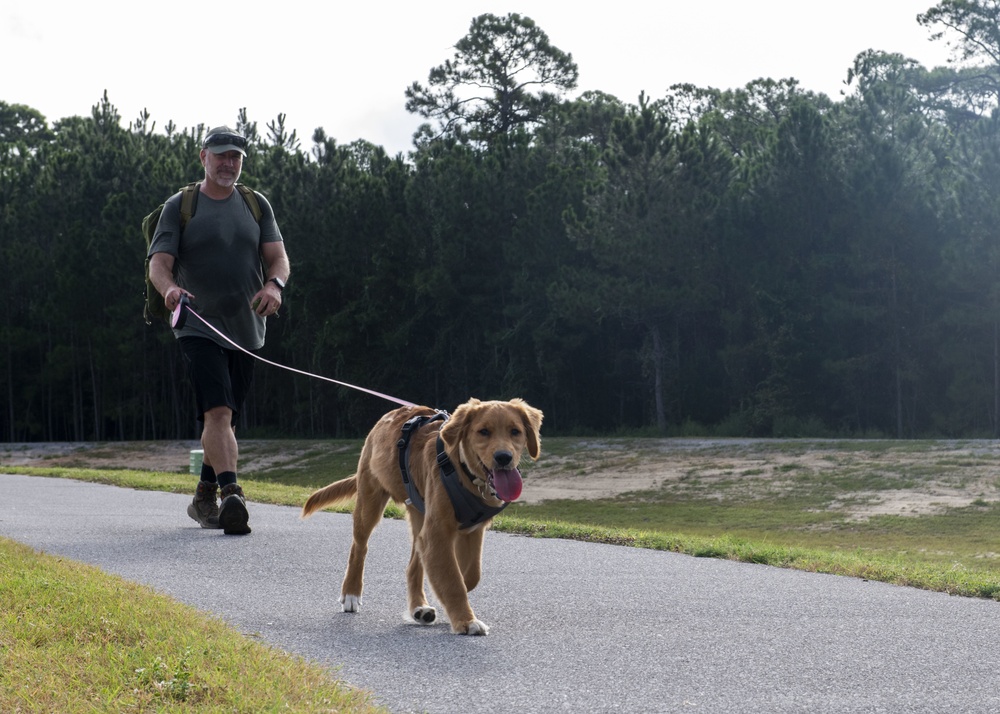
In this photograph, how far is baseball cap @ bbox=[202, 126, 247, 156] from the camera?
8.42 meters

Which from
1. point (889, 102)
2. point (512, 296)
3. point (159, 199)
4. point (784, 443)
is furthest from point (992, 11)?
point (159, 199)

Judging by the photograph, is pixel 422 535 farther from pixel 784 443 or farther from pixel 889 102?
pixel 889 102

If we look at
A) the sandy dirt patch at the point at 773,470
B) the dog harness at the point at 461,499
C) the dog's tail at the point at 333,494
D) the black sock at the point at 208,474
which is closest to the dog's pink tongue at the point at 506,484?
the dog harness at the point at 461,499

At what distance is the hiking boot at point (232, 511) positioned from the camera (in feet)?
28.0

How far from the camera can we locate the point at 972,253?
3475 centimetres

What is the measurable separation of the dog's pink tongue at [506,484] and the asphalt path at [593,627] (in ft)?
2.08

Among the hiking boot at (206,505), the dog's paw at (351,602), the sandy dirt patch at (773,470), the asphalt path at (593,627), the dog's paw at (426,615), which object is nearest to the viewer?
the asphalt path at (593,627)

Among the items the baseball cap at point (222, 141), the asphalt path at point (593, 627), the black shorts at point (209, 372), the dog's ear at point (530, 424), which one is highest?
the baseball cap at point (222, 141)

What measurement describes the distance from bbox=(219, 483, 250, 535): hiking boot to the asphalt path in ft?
0.36

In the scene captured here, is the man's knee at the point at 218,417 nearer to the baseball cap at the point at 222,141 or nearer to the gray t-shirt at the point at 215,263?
the gray t-shirt at the point at 215,263

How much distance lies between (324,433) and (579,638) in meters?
44.8

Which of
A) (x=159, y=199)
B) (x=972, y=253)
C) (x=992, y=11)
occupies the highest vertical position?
(x=992, y=11)

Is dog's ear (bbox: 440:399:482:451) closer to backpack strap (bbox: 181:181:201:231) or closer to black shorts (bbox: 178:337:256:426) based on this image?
black shorts (bbox: 178:337:256:426)

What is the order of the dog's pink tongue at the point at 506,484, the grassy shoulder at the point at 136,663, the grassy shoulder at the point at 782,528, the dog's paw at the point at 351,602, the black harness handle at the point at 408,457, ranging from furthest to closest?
the grassy shoulder at the point at 782,528, the dog's paw at the point at 351,602, the black harness handle at the point at 408,457, the dog's pink tongue at the point at 506,484, the grassy shoulder at the point at 136,663
